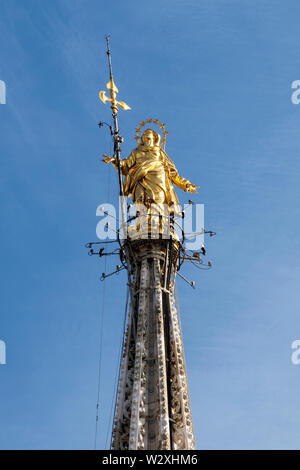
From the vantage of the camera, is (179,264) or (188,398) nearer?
(188,398)

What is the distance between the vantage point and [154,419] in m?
39.6

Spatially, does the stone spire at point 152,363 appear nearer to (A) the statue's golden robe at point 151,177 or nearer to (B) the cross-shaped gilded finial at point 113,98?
(A) the statue's golden robe at point 151,177

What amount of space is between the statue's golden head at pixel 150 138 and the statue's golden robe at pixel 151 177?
0.57m

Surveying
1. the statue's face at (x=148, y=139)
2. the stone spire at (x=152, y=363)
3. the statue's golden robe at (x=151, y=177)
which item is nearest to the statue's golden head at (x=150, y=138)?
the statue's face at (x=148, y=139)

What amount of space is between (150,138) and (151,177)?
3.70 meters

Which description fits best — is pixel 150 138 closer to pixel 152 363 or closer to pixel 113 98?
pixel 113 98

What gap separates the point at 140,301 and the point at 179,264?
4.48 metres

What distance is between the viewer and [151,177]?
49.2 metres

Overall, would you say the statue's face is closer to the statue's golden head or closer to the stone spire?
the statue's golden head
